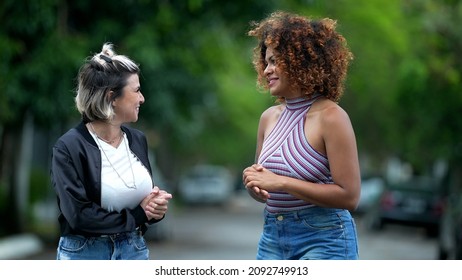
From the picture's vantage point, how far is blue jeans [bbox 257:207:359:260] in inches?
165

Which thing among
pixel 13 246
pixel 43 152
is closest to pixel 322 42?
pixel 13 246

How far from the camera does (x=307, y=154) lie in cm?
419

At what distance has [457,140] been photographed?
22828mm

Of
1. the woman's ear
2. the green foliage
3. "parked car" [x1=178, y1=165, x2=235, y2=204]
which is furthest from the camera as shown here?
"parked car" [x1=178, y1=165, x2=235, y2=204]

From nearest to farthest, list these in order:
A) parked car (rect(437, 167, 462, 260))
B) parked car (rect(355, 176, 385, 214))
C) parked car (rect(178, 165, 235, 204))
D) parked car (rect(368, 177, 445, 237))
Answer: parked car (rect(437, 167, 462, 260))
parked car (rect(368, 177, 445, 237))
parked car (rect(355, 176, 385, 214))
parked car (rect(178, 165, 235, 204))

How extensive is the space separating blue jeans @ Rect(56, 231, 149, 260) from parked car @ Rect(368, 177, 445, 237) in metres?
20.2

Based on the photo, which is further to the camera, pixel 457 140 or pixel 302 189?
pixel 457 140

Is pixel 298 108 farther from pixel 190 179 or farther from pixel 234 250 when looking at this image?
pixel 190 179

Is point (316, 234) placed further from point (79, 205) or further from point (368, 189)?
point (368, 189)

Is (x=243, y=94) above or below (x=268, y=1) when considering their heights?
above

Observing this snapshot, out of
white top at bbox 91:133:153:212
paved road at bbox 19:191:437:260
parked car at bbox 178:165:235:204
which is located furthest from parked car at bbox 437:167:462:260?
parked car at bbox 178:165:235:204

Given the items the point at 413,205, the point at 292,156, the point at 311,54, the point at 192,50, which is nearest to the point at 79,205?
the point at 292,156

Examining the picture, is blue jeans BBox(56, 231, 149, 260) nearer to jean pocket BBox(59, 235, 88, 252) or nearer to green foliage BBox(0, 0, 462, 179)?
jean pocket BBox(59, 235, 88, 252)
